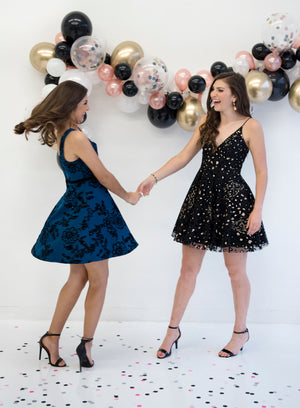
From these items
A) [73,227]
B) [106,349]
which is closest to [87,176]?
[73,227]

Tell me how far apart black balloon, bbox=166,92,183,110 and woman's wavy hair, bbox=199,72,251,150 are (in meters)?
0.22

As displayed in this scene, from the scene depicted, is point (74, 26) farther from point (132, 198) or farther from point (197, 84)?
point (132, 198)

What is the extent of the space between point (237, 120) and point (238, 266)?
786mm

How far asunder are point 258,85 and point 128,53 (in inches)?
29.8

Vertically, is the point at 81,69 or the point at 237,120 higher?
the point at 81,69

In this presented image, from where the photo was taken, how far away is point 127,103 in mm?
3094

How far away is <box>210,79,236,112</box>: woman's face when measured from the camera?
2.73m

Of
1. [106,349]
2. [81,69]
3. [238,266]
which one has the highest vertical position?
[81,69]

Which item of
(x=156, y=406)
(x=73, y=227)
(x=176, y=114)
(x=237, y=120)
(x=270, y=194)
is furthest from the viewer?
(x=270, y=194)

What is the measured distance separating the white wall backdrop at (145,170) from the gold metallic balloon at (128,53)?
0.60 ft

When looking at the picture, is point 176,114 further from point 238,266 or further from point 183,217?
point 238,266

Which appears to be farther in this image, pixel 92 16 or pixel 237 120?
pixel 92 16

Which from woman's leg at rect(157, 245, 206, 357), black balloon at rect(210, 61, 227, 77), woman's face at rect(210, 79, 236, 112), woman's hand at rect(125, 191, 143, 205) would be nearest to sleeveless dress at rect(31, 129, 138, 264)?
woman's hand at rect(125, 191, 143, 205)

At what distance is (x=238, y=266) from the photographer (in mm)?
2828
